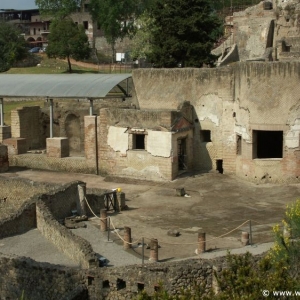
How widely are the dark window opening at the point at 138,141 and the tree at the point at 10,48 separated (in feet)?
105

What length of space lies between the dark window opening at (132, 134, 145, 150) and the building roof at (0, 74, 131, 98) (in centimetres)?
Answer: 256

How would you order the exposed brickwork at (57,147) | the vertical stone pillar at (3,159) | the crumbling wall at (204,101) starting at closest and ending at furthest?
the crumbling wall at (204,101) → the vertical stone pillar at (3,159) → the exposed brickwork at (57,147)

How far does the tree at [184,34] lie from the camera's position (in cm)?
3494

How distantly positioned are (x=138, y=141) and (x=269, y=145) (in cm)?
524

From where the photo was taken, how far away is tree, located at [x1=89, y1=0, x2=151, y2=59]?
56.4 metres

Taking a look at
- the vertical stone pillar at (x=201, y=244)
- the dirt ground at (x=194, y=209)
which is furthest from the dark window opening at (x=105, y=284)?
the vertical stone pillar at (x=201, y=244)

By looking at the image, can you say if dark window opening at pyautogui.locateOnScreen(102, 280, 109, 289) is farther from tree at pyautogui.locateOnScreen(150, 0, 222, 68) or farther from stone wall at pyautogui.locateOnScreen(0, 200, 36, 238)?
tree at pyautogui.locateOnScreen(150, 0, 222, 68)

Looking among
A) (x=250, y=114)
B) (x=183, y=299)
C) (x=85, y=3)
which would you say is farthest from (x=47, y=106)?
(x=85, y=3)

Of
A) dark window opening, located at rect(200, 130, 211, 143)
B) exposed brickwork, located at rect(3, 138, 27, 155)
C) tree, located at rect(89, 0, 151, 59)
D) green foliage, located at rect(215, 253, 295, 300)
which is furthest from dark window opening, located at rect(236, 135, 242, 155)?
tree, located at rect(89, 0, 151, 59)

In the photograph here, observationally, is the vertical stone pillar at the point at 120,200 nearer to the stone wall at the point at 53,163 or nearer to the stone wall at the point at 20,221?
the stone wall at the point at 20,221

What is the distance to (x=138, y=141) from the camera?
26969 millimetres

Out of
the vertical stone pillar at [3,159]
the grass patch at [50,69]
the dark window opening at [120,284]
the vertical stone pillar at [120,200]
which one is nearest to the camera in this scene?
the dark window opening at [120,284]

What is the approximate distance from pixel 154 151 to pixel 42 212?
23.8 feet

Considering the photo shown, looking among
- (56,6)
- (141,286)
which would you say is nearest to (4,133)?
(141,286)
